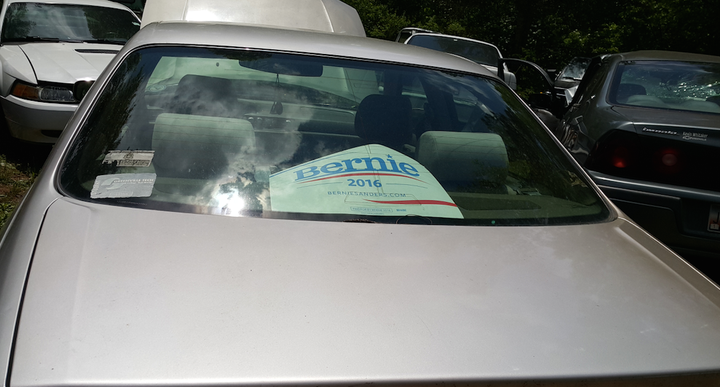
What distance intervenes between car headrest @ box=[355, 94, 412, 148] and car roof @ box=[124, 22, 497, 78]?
0.21m

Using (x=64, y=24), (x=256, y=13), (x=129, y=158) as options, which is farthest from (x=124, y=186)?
(x=64, y=24)

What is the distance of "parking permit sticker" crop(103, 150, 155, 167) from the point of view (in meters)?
2.12

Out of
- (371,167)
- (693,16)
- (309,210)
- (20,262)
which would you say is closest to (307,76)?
(371,167)

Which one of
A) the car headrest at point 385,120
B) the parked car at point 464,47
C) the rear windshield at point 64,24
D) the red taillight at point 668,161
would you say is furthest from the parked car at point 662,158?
the parked car at point 464,47

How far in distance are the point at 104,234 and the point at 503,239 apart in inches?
44.7

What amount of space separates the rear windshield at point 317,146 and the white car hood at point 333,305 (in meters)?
0.15

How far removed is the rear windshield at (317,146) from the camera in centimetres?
204

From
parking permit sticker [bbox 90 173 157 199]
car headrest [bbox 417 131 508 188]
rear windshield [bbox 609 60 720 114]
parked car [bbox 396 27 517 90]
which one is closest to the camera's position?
parking permit sticker [bbox 90 173 157 199]

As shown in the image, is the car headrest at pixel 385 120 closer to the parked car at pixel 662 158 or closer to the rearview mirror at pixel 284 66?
the rearview mirror at pixel 284 66

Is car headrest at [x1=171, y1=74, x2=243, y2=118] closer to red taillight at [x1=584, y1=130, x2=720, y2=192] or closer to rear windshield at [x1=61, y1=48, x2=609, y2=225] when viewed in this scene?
rear windshield at [x1=61, y1=48, x2=609, y2=225]

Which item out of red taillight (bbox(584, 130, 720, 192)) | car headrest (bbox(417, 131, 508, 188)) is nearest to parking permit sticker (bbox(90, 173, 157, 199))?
car headrest (bbox(417, 131, 508, 188))

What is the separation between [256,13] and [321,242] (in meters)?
4.04

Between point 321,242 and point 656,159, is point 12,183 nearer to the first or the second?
point 321,242

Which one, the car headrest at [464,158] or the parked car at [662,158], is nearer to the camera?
the car headrest at [464,158]
